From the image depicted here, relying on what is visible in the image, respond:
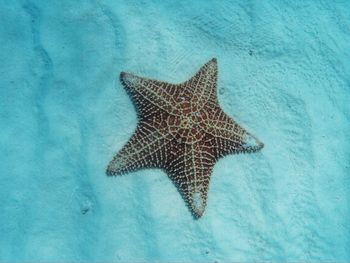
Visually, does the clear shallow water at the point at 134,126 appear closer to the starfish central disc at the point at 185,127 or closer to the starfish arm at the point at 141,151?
the starfish arm at the point at 141,151

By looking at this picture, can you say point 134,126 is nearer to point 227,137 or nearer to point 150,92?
point 150,92

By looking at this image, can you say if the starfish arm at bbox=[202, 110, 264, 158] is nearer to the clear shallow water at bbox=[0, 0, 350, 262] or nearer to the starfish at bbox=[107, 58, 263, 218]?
the starfish at bbox=[107, 58, 263, 218]

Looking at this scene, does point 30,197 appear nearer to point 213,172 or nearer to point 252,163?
point 213,172

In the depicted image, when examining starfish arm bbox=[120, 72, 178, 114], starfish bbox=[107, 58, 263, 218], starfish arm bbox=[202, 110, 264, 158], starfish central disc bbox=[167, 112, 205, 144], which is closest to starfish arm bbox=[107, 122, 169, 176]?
starfish bbox=[107, 58, 263, 218]

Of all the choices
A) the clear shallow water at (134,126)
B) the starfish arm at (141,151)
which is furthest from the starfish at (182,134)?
the clear shallow water at (134,126)

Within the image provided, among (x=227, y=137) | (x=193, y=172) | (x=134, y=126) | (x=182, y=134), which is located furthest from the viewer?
(x=134, y=126)

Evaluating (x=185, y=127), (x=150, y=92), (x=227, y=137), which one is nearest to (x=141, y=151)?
(x=185, y=127)
